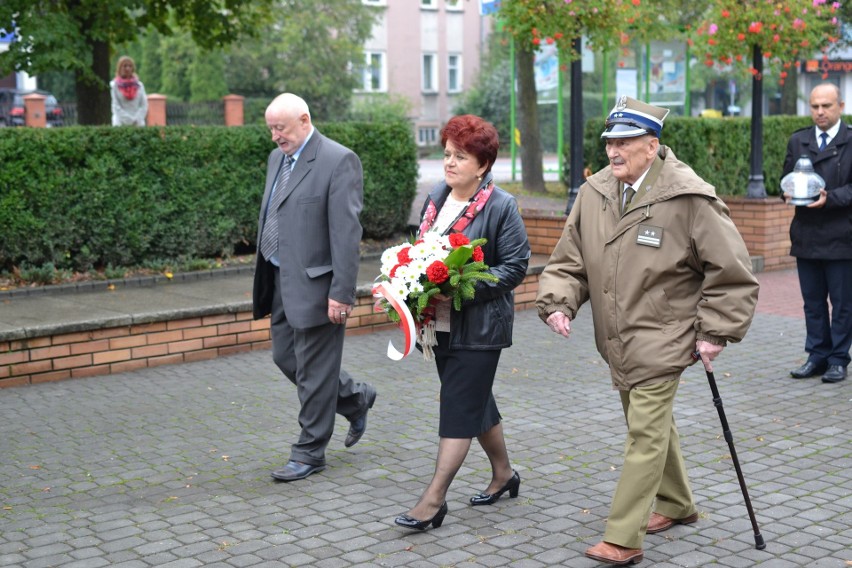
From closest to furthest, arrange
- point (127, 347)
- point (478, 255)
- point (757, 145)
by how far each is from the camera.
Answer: point (478, 255)
point (127, 347)
point (757, 145)

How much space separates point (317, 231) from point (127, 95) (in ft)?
36.2

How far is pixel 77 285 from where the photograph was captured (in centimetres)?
1016

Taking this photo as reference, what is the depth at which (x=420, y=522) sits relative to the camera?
5199 mm

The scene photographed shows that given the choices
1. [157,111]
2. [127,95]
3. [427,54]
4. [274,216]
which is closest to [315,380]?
[274,216]

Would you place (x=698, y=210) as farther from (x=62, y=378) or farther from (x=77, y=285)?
(x=77, y=285)

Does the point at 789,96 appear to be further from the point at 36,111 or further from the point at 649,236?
the point at 649,236

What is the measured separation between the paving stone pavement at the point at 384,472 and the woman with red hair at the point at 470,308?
0.33 meters

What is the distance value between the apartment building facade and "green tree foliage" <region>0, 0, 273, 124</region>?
33080mm

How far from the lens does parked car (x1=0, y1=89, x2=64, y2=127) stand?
26.4m

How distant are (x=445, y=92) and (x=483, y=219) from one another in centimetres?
4676

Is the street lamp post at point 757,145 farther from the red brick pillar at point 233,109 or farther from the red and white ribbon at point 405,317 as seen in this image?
the red brick pillar at point 233,109

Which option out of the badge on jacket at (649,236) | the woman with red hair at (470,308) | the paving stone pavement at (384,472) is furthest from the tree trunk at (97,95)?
the badge on jacket at (649,236)

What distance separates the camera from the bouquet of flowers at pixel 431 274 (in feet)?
16.7

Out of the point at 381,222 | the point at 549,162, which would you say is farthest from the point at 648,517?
the point at 549,162
